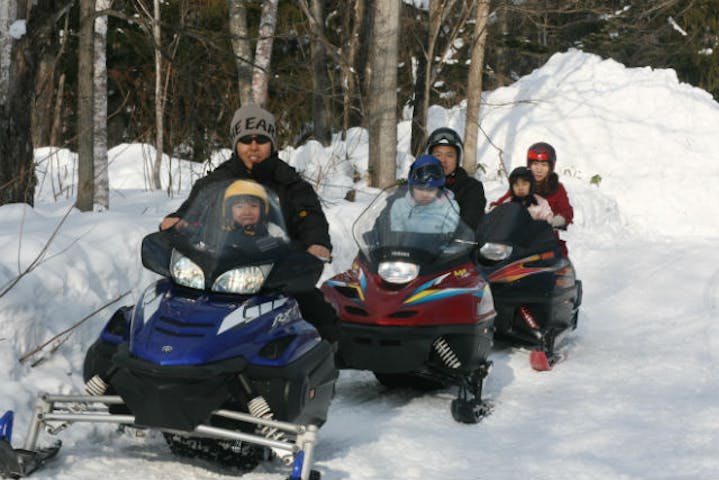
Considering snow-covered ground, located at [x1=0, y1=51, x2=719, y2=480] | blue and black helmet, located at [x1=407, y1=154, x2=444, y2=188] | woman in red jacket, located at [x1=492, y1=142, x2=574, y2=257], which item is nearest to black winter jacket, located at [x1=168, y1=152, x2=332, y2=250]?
snow-covered ground, located at [x1=0, y1=51, x2=719, y2=480]

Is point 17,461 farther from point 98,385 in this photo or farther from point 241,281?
point 241,281

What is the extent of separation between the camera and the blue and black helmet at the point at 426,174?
7484mm

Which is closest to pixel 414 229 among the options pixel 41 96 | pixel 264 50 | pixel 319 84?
pixel 264 50

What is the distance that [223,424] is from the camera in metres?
4.76

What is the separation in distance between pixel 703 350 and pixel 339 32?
22.0 meters

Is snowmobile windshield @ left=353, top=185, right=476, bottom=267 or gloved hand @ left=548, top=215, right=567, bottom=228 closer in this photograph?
snowmobile windshield @ left=353, top=185, right=476, bottom=267

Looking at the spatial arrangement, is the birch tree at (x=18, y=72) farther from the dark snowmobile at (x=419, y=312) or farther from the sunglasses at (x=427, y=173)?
the sunglasses at (x=427, y=173)

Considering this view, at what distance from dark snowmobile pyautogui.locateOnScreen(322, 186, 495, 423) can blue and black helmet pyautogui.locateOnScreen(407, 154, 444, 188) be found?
396mm

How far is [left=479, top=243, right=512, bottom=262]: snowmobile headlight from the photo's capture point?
885cm

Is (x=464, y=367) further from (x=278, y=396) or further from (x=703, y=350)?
(x=703, y=350)

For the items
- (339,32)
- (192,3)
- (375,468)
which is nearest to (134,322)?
(375,468)

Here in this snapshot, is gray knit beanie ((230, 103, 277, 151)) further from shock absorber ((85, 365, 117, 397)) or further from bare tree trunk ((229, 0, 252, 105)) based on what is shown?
bare tree trunk ((229, 0, 252, 105))

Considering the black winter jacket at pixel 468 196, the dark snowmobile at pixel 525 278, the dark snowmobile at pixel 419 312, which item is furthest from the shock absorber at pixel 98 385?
the dark snowmobile at pixel 525 278

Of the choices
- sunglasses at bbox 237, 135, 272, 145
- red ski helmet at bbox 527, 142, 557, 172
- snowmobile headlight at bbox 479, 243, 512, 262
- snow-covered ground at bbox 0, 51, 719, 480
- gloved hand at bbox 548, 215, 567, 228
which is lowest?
snow-covered ground at bbox 0, 51, 719, 480
